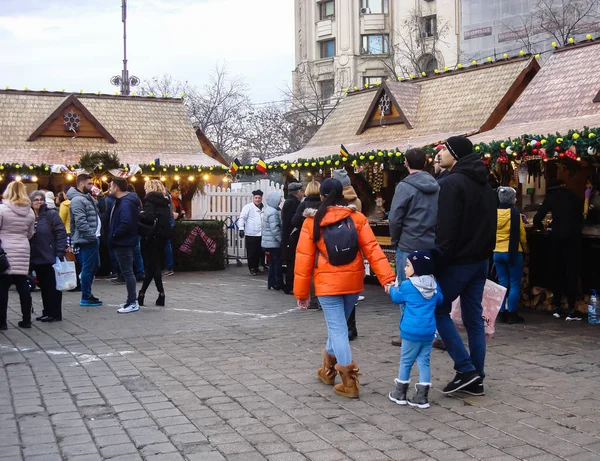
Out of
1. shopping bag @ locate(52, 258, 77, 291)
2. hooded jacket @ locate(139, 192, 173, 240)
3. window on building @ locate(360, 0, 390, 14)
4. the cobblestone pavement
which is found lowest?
the cobblestone pavement

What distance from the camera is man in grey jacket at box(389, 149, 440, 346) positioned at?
7.14 metres

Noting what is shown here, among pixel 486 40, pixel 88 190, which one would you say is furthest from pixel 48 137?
pixel 486 40

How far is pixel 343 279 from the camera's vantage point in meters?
6.06

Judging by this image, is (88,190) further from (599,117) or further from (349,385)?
(599,117)

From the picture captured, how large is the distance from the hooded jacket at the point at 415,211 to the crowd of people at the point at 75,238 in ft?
15.3

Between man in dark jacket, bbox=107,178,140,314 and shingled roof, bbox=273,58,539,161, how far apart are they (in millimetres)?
6722

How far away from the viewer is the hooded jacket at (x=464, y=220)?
5.79m

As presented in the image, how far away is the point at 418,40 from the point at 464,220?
1474 inches

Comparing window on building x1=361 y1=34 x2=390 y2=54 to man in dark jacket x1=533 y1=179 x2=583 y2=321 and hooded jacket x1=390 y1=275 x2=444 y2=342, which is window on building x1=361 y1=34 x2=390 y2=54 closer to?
man in dark jacket x1=533 y1=179 x2=583 y2=321

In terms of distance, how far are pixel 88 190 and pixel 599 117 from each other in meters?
7.96

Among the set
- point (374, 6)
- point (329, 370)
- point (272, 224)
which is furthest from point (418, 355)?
point (374, 6)

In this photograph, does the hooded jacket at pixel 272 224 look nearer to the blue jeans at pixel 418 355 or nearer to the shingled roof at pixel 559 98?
the shingled roof at pixel 559 98

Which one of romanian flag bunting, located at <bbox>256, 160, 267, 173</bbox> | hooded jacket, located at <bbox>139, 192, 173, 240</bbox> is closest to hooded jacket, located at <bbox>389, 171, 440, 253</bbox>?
hooded jacket, located at <bbox>139, 192, 173, 240</bbox>

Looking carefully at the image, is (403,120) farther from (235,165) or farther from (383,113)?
(235,165)
